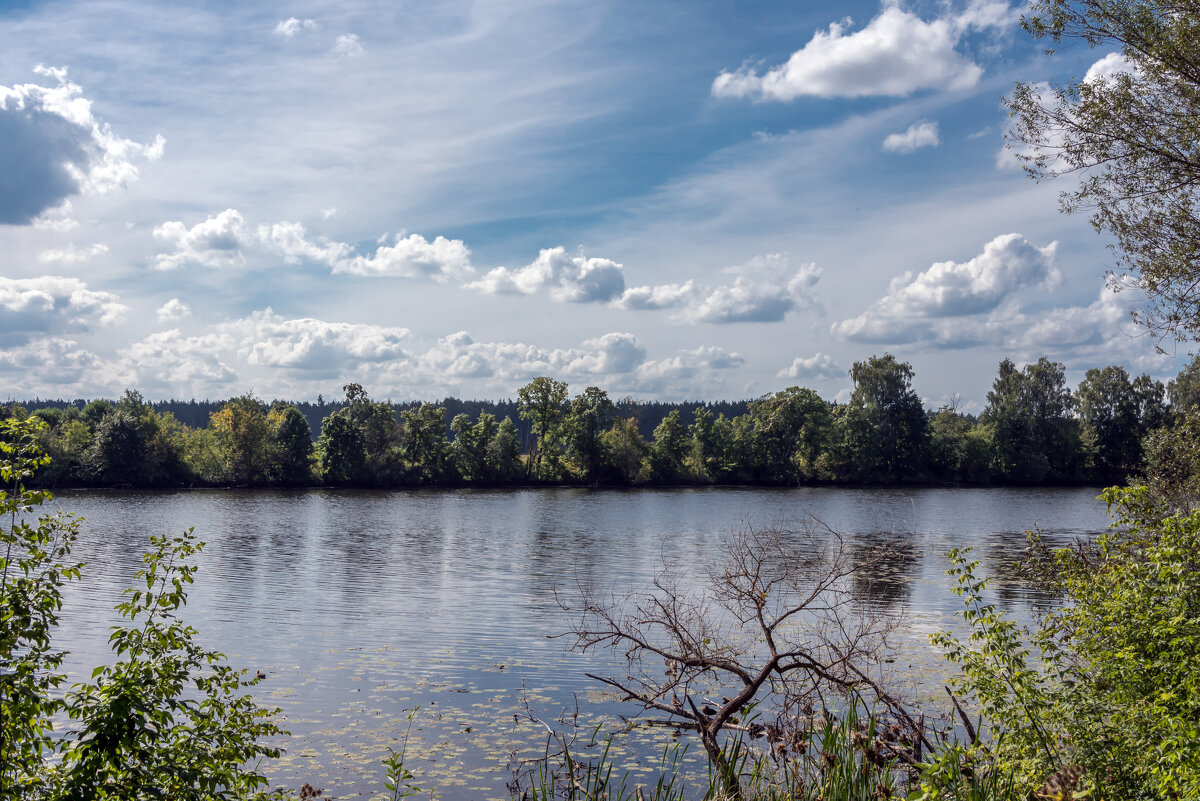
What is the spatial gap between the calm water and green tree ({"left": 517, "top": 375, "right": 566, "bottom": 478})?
106 ft

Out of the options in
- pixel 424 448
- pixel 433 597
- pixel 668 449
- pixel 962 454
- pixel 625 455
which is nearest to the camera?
pixel 433 597

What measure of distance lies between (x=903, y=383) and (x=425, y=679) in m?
92.4

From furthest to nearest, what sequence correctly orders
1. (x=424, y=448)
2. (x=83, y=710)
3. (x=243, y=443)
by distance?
(x=424, y=448) → (x=243, y=443) → (x=83, y=710)

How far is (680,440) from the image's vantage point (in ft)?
310

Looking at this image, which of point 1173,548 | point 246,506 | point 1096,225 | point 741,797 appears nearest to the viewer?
point 1173,548

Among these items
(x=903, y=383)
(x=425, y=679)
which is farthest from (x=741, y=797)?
(x=903, y=383)

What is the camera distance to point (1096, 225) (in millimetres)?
14891

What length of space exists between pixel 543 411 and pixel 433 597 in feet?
227

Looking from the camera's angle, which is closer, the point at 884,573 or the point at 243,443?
the point at 884,573

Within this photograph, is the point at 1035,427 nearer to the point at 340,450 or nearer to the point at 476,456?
the point at 476,456

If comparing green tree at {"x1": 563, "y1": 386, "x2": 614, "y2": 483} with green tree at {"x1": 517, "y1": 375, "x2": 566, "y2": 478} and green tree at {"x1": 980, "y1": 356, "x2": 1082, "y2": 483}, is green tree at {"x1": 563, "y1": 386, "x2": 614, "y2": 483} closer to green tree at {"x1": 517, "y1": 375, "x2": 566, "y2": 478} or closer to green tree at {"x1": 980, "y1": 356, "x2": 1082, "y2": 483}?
green tree at {"x1": 517, "y1": 375, "x2": 566, "y2": 478}

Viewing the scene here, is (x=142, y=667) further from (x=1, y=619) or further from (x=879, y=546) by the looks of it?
(x=879, y=546)

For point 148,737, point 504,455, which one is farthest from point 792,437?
point 148,737

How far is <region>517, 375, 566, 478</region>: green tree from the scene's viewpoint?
92.9 metres
